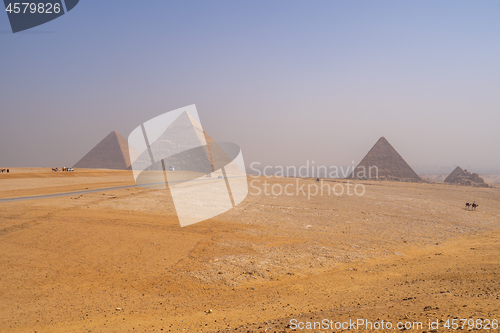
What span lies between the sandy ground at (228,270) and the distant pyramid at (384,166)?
181 feet

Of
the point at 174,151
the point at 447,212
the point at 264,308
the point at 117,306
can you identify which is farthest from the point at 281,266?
the point at 174,151

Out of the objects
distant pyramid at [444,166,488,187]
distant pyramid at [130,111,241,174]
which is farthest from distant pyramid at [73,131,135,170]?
distant pyramid at [444,166,488,187]

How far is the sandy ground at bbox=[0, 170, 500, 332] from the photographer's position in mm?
5849

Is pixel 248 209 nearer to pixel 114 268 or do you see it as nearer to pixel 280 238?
pixel 280 238

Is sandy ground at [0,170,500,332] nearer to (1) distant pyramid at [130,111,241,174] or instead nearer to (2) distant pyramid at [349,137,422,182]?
(1) distant pyramid at [130,111,241,174]

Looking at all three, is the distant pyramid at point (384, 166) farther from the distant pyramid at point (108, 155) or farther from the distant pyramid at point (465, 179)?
the distant pyramid at point (108, 155)

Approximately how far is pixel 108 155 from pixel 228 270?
267 feet

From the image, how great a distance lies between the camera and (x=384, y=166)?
71812mm

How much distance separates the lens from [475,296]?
5.84m

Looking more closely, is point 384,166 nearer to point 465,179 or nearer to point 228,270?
point 465,179

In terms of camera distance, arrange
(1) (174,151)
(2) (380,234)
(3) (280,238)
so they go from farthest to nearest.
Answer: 1. (1) (174,151)
2. (2) (380,234)
3. (3) (280,238)

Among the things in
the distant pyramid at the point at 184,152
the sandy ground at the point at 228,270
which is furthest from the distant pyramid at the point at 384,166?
the sandy ground at the point at 228,270

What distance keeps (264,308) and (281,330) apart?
1710 mm

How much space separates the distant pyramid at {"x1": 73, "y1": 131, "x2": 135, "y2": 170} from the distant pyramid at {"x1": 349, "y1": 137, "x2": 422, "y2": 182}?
2537 inches
